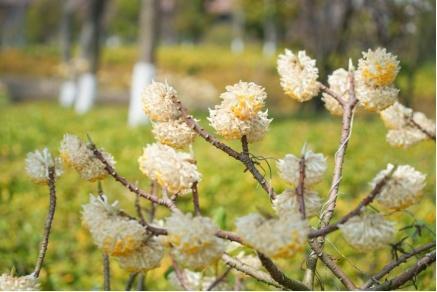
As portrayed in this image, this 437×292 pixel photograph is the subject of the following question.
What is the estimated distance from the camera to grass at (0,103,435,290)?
300cm

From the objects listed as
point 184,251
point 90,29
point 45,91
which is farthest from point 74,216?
point 45,91

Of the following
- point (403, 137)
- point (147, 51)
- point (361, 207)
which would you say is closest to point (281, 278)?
point (361, 207)

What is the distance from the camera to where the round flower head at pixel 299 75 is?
1.25 m

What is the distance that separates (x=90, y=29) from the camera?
1487 centimetres

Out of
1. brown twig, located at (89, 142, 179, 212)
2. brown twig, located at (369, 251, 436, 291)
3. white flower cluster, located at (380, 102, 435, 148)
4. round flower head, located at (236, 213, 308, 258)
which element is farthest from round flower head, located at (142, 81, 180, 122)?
white flower cluster, located at (380, 102, 435, 148)

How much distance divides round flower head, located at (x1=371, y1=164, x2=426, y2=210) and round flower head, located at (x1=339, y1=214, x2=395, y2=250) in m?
0.05

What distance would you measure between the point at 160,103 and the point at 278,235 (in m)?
0.36

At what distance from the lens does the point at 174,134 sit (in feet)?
3.70

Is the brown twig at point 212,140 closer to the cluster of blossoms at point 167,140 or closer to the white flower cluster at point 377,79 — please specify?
the cluster of blossoms at point 167,140

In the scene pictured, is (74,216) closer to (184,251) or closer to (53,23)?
(184,251)

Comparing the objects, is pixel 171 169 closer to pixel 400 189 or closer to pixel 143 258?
pixel 143 258

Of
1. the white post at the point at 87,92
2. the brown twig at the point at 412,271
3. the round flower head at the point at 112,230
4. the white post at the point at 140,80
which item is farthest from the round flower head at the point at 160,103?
the white post at the point at 87,92

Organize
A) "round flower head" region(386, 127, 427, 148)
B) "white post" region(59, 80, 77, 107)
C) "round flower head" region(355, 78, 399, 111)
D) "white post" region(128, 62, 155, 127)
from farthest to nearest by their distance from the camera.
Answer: "white post" region(59, 80, 77, 107) < "white post" region(128, 62, 155, 127) < "round flower head" region(386, 127, 427, 148) < "round flower head" region(355, 78, 399, 111)

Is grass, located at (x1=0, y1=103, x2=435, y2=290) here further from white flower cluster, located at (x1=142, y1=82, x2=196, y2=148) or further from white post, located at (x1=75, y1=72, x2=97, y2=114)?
white post, located at (x1=75, y1=72, x2=97, y2=114)
